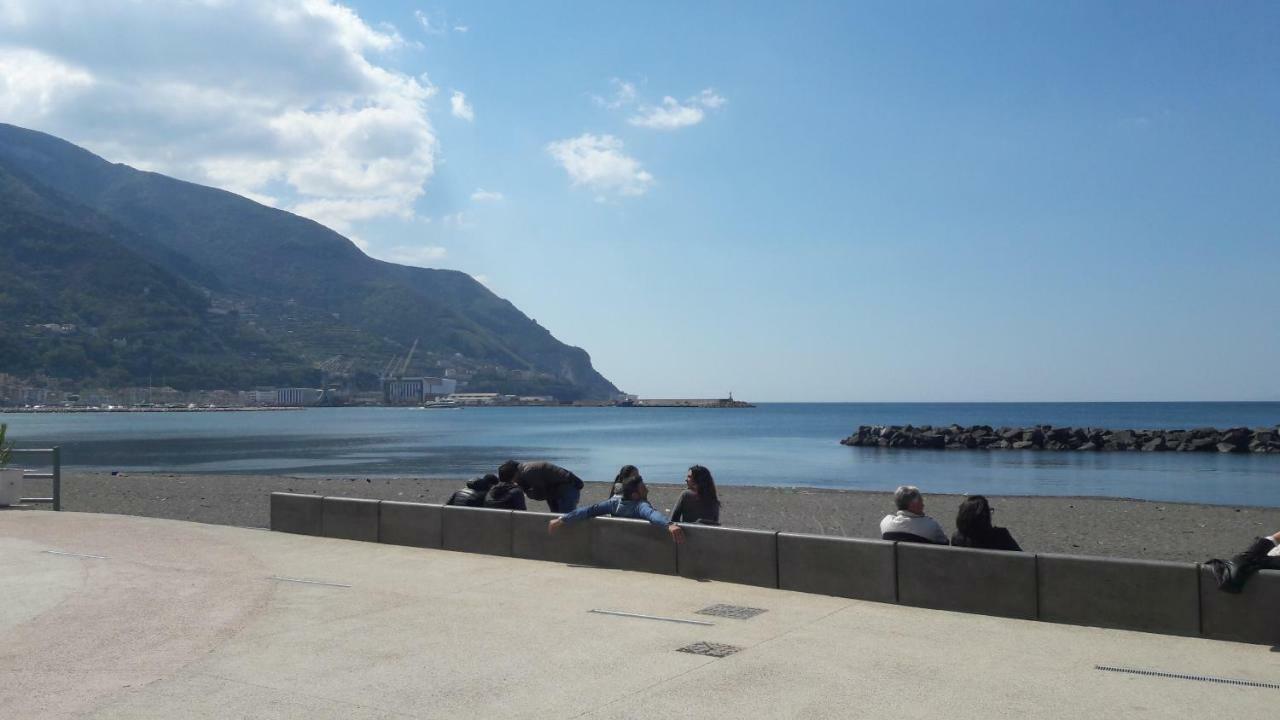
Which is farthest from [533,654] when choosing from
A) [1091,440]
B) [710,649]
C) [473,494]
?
[1091,440]

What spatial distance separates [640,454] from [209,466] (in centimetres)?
2701

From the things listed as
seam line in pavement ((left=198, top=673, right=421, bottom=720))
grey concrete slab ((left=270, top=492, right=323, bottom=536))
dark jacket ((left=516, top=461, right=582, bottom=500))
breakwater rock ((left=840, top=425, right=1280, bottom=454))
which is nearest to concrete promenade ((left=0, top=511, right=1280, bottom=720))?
seam line in pavement ((left=198, top=673, right=421, bottom=720))

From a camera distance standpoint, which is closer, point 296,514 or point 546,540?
point 546,540

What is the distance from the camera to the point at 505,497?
11.9 meters

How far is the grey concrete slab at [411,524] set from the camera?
12000 millimetres

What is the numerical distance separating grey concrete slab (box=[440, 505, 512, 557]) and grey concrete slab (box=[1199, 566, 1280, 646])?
698 cm

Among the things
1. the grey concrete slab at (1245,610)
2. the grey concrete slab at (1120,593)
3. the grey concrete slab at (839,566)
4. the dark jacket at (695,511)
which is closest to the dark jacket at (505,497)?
the dark jacket at (695,511)

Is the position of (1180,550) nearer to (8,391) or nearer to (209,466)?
(209,466)

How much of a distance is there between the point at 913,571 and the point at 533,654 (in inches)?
137

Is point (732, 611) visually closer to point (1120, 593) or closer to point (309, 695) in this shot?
point (1120, 593)

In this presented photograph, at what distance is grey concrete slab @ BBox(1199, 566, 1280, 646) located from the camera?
6867 millimetres

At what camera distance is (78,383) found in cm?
18312

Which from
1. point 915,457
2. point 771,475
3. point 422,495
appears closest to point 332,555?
point 422,495

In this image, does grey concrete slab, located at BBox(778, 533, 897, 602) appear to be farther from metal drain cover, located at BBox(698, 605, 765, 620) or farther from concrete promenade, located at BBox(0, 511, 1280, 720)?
metal drain cover, located at BBox(698, 605, 765, 620)
